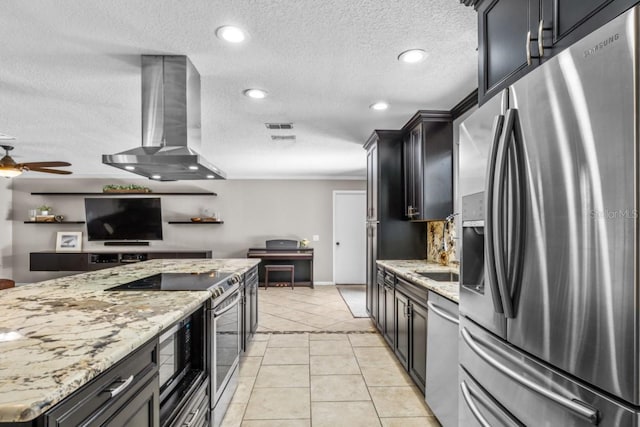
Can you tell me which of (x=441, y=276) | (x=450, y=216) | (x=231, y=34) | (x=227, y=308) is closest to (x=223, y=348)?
(x=227, y=308)

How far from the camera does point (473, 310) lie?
144 cm

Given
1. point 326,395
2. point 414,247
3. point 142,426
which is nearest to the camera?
point 142,426

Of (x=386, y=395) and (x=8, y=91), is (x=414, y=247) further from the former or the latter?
(x=8, y=91)

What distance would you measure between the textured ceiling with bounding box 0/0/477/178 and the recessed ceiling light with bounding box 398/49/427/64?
53 mm

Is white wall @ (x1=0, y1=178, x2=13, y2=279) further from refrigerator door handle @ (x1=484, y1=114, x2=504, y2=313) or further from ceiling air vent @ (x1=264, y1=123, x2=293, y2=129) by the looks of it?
refrigerator door handle @ (x1=484, y1=114, x2=504, y2=313)

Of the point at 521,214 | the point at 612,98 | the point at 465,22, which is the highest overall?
the point at 465,22

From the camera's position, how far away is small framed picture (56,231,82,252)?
700cm

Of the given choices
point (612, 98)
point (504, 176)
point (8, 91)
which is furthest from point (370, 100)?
point (8, 91)

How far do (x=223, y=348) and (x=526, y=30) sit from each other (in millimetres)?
2376

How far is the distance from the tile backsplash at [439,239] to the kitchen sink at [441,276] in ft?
1.85

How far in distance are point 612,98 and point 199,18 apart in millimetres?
1833

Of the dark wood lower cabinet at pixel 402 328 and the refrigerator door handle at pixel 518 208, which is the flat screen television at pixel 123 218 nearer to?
the dark wood lower cabinet at pixel 402 328

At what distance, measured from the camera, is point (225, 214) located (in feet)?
23.6

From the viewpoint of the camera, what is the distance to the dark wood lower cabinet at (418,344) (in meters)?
2.35
